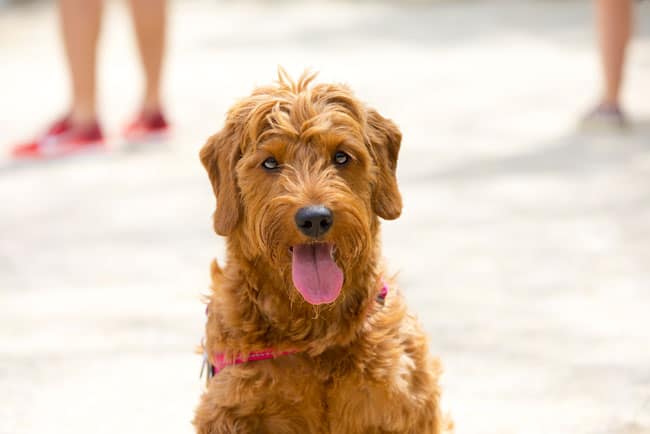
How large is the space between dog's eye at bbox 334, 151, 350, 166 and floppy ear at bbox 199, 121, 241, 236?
1.07 ft

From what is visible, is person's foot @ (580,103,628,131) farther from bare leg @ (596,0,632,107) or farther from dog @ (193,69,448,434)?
dog @ (193,69,448,434)

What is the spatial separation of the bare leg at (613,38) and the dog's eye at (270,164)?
514cm

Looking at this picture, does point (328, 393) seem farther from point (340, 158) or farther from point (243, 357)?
point (340, 158)

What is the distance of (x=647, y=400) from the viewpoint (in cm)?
438

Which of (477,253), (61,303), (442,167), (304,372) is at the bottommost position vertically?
(304,372)

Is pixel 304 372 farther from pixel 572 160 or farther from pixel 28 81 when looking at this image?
pixel 28 81

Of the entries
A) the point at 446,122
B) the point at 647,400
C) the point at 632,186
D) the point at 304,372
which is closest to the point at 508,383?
the point at 647,400

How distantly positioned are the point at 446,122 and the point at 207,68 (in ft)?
11.5

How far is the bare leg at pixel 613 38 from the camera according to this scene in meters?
8.16

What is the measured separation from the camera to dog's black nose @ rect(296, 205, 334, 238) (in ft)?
11.1

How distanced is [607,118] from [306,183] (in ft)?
18.0

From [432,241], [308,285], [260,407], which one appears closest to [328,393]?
[260,407]

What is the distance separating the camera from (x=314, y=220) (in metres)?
3.39

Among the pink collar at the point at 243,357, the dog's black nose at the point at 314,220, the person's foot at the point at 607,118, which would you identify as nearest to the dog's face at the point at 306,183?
the dog's black nose at the point at 314,220
